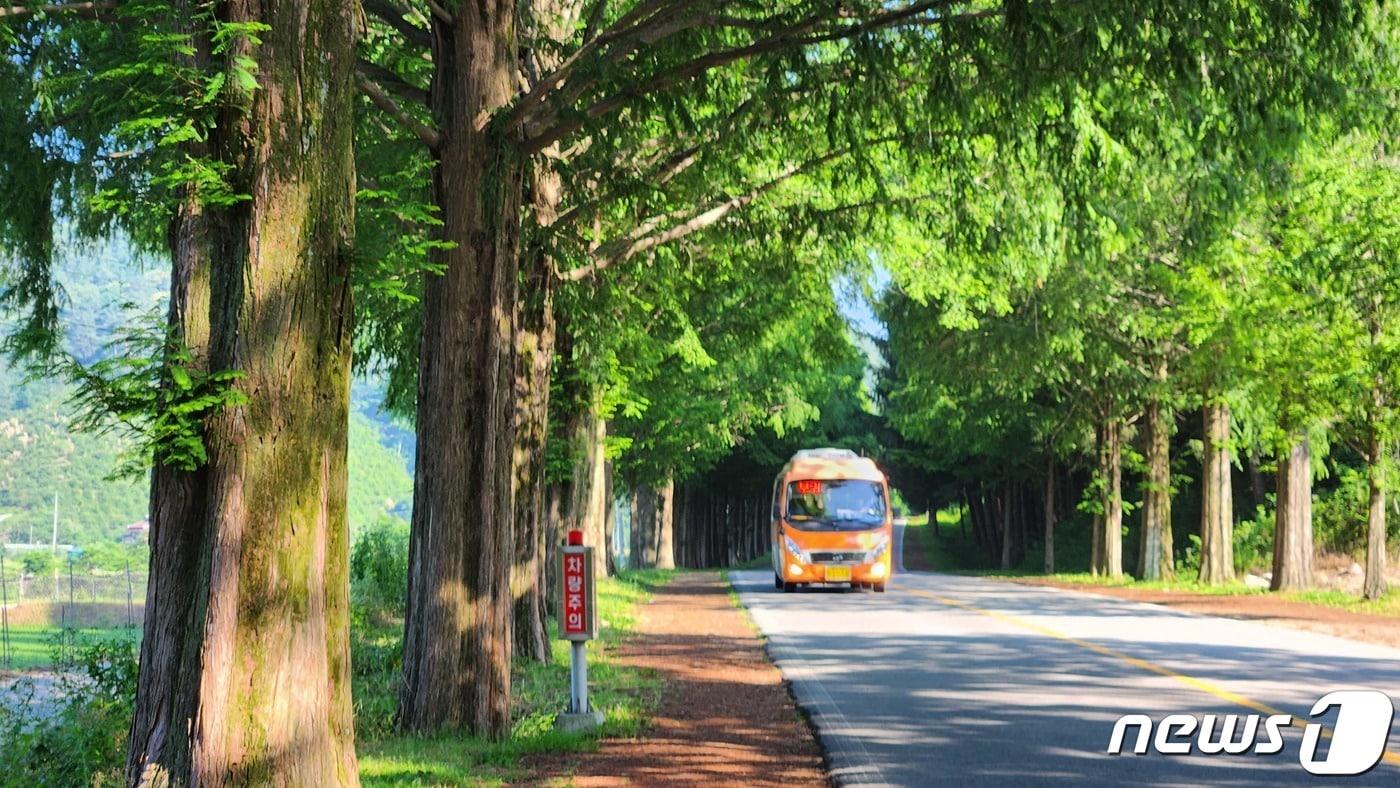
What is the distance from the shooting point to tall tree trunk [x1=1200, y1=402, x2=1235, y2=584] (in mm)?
34616

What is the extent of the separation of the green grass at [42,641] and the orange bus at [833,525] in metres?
13.9

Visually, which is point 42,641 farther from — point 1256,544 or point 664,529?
point 664,529

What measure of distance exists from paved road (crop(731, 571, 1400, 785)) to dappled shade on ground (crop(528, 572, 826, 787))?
0.30 metres

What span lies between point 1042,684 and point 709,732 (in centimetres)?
388

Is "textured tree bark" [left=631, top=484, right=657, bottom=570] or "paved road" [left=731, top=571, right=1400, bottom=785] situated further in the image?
"textured tree bark" [left=631, top=484, right=657, bottom=570]

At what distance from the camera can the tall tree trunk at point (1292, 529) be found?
30.7 metres

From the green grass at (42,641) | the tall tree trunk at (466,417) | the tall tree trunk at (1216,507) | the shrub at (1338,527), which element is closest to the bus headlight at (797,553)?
the tall tree trunk at (1216,507)

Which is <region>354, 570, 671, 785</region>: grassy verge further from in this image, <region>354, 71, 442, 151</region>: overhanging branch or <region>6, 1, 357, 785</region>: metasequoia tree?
<region>354, 71, 442, 151</region>: overhanging branch

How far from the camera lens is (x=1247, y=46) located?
1109 cm

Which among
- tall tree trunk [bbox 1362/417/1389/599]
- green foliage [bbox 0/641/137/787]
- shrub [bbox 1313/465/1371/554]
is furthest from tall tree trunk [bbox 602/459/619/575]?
green foliage [bbox 0/641/137/787]

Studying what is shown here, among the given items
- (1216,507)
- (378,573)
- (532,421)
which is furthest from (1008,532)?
(532,421)

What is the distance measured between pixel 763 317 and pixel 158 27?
81.4 ft

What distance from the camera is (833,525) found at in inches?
1353

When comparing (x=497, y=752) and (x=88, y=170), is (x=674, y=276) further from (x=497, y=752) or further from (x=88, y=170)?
(x=497, y=752)
